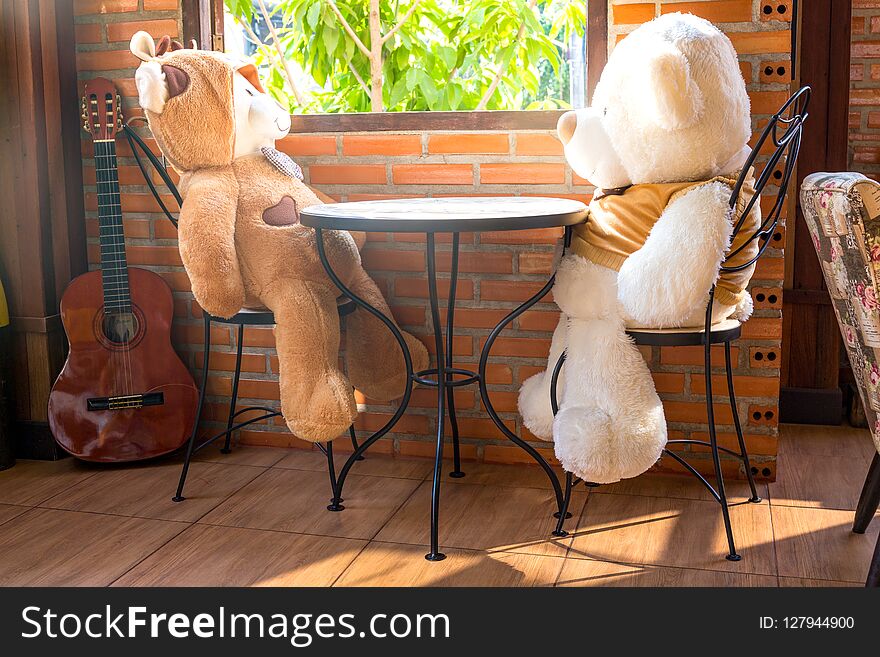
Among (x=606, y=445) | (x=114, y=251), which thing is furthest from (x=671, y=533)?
(x=114, y=251)

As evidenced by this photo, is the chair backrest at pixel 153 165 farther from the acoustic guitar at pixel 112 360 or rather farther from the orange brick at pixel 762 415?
the orange brick at pixel 762 415

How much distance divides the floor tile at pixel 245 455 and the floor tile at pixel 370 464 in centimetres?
3

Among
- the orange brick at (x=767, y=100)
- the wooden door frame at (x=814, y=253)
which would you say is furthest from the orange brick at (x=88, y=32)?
the wooden door frame at (x=814, y=253)

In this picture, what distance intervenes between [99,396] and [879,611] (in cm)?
199

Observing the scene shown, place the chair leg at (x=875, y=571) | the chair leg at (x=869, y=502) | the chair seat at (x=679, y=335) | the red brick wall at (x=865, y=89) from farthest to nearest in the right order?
the red brick wall at (x=865, y=89) → the chair leg at (x=869, y=502) → the chair seat at (x=679, y=335) → the chair leg at (x=875, y=571)

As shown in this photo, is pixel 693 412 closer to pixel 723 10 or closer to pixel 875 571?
pixel 875 571

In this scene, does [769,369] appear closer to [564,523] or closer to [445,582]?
[564,523]

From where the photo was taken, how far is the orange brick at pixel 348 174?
8.51 feet

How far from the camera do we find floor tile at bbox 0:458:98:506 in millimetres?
2424

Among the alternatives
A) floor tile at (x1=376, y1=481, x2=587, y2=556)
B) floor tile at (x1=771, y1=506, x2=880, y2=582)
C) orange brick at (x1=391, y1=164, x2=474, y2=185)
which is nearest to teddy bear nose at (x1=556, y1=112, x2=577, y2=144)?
orange brick at (x1=391, y1=164, x2=474, y2=185)

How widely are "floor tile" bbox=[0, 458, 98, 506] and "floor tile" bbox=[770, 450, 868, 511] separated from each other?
184cm

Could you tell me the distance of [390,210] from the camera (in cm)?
210

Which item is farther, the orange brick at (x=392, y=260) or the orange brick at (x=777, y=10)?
the orange brick at (x=392, y=260)

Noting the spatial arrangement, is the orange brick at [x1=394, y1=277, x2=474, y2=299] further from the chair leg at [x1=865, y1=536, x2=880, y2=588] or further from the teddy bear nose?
the chair leg at [x1=865, y1=536, x2=880, y2=588]
